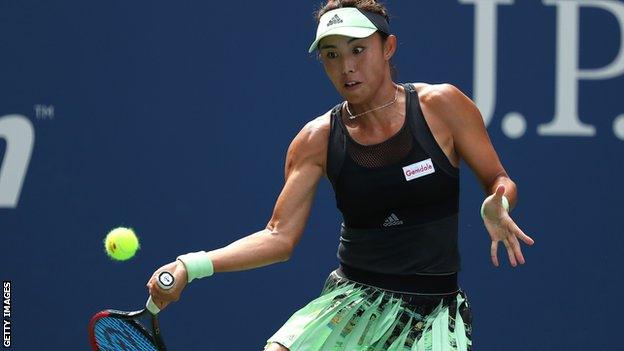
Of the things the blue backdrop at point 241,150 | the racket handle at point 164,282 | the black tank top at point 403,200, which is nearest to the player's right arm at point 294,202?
the black tank top at point 403,200

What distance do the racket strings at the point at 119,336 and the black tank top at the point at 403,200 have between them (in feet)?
2.60

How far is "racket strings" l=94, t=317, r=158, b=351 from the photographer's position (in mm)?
4105

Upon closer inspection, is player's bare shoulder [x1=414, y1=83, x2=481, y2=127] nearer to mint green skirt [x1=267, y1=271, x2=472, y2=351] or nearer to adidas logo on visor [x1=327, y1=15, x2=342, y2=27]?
adidas logo on visor [x1=327, y1=15, x2=342, y2=27]

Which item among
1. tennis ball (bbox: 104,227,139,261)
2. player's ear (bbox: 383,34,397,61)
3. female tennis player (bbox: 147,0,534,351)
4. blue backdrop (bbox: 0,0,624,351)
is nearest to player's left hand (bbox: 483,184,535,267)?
female tennis player (bbox: 147,0,534,351)

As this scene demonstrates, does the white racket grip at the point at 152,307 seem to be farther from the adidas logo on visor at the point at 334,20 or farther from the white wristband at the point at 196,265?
the adidas logo on visor at the point at 334,20

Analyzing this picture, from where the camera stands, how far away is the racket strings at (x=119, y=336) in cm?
411

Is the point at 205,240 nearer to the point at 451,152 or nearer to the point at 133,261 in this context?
the point at 133,261

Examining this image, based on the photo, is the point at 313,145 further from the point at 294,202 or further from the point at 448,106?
the point at 448,106

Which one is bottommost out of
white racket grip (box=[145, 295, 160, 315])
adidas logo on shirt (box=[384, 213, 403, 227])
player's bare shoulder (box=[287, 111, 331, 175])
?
white racket grip (box=[145, 295, 160, 315])

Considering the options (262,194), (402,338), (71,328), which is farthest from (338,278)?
(71,328)

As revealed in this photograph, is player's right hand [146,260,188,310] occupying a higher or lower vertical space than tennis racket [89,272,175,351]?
higher

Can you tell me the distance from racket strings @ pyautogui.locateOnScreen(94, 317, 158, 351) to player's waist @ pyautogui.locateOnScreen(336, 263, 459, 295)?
795mm

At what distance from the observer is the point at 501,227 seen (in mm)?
3889

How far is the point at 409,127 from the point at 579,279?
7.31ft
